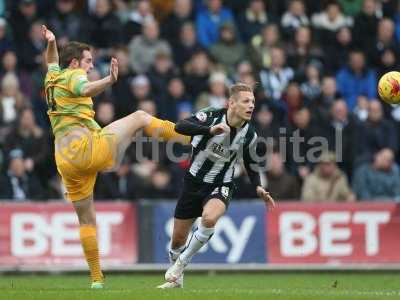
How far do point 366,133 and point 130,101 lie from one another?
4.11 metres

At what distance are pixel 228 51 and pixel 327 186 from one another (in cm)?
396

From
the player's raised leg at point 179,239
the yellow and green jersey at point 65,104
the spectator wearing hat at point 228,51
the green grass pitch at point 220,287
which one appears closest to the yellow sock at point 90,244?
the green grass pitch at point 220,287

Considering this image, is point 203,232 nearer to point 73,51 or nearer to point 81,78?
point 81,78

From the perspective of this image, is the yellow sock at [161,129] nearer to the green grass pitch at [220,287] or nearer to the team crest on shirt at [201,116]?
the team crest on shirt at [201,116]

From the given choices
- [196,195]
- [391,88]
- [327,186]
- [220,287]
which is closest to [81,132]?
[196,195]

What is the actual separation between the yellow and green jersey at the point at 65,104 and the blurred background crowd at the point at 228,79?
5652 millimetres

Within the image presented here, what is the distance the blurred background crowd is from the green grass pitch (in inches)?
66.8

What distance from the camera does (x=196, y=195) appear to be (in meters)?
13.3

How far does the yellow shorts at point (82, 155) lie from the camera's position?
12938 millimetres

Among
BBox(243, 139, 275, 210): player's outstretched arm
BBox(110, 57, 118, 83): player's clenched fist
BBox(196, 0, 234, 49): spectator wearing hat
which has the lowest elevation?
BBox(243, 139, 275, 210): player's outstretched arm

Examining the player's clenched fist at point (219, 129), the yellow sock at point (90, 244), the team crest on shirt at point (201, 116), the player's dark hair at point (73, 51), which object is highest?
the player's dark hair at point (73, 51)

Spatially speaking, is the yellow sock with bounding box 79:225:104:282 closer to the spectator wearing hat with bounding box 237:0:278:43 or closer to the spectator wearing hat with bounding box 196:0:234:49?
the spectator wearing hat with bounding box 196:0:234:49

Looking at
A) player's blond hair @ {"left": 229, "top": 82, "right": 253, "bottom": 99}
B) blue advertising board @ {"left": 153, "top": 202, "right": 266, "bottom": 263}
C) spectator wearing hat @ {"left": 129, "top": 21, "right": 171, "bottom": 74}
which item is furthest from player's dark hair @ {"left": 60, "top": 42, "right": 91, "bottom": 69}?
spectator wearing hat @ {"left": 129, "top": 21, "right": 171, "bottom": 74}

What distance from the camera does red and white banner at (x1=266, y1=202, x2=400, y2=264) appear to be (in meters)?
18.4
